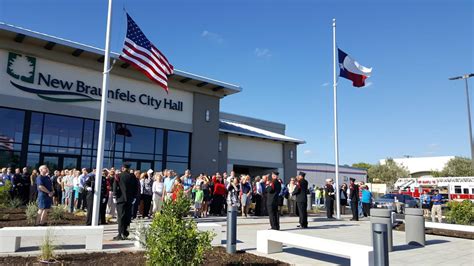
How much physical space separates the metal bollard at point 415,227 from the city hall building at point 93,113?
35.6 feet

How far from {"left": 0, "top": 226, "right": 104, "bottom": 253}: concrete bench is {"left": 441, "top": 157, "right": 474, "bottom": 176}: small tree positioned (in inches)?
2569

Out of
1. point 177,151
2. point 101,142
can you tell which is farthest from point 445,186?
point 101,142

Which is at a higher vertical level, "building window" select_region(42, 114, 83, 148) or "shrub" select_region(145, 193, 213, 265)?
"building window" select_region(42, 114, 83, 148)

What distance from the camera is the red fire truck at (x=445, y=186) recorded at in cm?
3306

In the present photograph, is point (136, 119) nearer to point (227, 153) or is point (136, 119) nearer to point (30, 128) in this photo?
point (30, 128)

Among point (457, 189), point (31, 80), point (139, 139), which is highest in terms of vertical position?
point (31, 80)

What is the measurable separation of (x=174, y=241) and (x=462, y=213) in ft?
41.8

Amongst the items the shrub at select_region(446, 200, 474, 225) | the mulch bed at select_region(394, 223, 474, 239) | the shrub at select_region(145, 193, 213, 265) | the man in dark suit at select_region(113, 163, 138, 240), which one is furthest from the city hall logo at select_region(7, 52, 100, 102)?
the shrub at select_region(446, 200, 474, 225)

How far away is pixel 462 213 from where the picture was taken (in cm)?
1362

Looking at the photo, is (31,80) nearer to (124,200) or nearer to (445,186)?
(124,200)

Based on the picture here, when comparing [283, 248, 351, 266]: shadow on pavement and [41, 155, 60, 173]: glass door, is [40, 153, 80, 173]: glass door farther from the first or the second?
[283, 248, 351, 266]: shadow on pavement

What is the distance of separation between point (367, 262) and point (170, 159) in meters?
17.5

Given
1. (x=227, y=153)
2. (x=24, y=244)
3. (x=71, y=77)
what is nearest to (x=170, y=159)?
(x=227, y=153)

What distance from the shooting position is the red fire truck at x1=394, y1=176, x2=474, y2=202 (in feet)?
108
